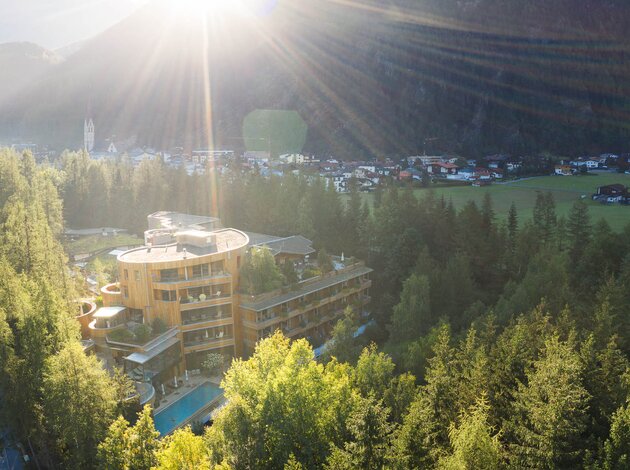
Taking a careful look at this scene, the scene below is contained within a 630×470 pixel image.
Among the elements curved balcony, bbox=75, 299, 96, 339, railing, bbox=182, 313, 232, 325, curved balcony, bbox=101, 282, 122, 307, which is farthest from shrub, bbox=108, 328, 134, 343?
railing, bbox=182, 313, 232, 325

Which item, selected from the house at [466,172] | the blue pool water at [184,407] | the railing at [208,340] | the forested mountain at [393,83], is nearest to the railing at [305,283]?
the railing at [208,340]

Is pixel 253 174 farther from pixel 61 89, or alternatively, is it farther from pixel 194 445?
pixel 61 89

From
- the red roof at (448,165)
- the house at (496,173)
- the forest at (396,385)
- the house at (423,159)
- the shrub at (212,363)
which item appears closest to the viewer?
the forest at (396,385)

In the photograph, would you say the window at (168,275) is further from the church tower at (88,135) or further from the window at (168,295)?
the church tower at (88,135)

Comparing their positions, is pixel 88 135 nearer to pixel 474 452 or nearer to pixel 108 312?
pixel 108 312

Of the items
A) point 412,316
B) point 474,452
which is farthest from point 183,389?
point 474,452

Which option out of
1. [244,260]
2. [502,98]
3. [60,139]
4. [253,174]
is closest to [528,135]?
[502,98]
